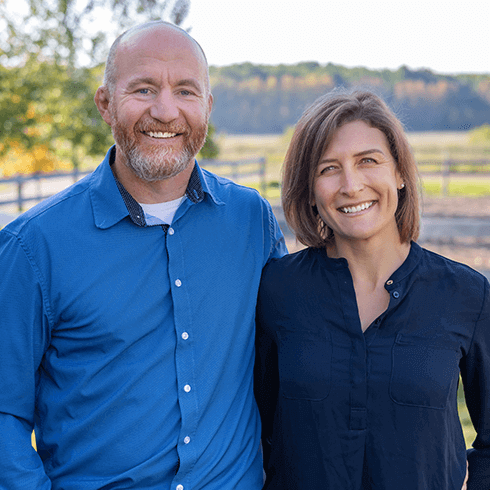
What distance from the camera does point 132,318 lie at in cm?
189

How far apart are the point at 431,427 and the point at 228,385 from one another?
28.9 inches

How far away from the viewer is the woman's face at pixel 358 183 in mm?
2010

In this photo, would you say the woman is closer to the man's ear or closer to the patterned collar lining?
the patterned collar lining

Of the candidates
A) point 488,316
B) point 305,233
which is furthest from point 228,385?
point 488,316

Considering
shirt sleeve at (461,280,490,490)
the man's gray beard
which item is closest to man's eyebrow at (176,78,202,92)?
the man's gray beard

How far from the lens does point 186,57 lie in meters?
2.02

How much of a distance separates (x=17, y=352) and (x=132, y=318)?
1.32 ft

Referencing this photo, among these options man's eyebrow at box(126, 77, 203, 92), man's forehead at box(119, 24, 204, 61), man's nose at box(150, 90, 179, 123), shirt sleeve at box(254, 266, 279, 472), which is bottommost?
shirt sleeve at box(254, 266, 279, 472)

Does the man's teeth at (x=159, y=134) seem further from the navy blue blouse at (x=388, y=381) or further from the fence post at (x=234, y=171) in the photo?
the fence post at (x=234, y=171)

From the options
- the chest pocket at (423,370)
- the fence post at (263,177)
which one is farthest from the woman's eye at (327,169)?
the fence post at (263,177)

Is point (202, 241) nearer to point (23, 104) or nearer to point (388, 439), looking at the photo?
point (388, 439)

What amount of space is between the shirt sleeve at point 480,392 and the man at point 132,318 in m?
0.84

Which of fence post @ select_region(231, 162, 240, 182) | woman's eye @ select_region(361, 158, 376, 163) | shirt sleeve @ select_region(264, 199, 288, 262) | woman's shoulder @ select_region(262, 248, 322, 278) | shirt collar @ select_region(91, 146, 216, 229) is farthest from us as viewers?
fence post @ select_region(231, 162, 240, 182)

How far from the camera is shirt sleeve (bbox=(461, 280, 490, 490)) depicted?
1.89 m
